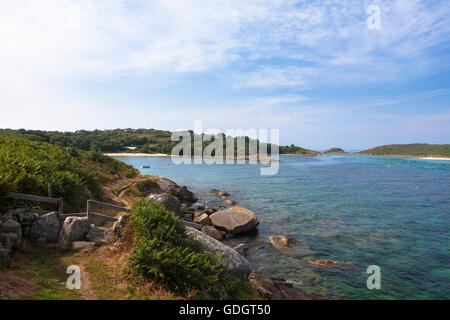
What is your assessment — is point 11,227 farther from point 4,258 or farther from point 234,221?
point 234,221

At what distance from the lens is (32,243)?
9703 millimetres

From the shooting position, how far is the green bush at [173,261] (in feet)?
26.7

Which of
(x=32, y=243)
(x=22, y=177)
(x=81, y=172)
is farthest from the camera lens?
(x=81, y=172)

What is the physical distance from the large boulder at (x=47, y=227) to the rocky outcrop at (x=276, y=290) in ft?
28.9

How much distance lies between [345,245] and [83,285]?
54.3ft

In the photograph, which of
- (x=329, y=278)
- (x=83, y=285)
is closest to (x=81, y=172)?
(x=83, y=285)

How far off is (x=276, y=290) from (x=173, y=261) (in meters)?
5.55

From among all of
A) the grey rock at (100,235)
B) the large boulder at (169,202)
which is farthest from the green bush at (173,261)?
the large boulder at (169,202)

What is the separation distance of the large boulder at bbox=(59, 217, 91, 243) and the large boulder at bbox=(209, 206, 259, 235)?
10.6 metres

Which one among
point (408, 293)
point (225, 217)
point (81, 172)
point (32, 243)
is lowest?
point (408, 293)
